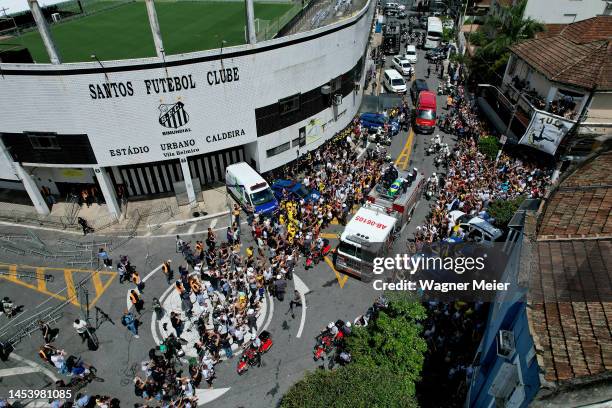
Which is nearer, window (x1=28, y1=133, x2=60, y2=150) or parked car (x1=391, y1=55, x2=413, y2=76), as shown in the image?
window (x1=28, y1=133, x2=60, y2=150)

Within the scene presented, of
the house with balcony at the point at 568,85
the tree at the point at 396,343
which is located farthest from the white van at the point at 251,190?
the house with balcony at the point at 568,85

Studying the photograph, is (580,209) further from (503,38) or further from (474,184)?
(503,38)

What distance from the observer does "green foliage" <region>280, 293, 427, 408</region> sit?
32.5 ft

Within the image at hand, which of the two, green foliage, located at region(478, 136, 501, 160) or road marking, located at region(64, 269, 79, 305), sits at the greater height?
green foliage, located at region(478, 136, 501, 160)

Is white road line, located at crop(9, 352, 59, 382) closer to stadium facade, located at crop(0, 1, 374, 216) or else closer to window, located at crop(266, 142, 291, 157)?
stadium facade, located at crop(0, 1, 374, 216)

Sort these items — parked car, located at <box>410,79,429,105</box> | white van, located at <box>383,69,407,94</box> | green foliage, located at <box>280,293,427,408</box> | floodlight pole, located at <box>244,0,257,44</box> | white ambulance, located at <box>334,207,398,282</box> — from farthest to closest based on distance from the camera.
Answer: white van, located at <box>383,69,407,94</box>, parked car, located at <box>410,79,429,105</box>, floodlight pole, located at <box>244,0,257,44</box>, white ambulance, located at <box>334,207,398,282</box>, green foliage, located at <box>280,293,427,408</box>

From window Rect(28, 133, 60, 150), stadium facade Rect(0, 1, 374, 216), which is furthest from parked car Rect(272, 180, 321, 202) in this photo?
window Rect(28, 133, 60, 150)

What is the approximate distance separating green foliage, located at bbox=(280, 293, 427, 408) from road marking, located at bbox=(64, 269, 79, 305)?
526 inches

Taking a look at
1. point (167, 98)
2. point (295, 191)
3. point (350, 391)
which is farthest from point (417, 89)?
point (350, 391)

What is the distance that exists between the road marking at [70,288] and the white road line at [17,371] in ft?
11.2

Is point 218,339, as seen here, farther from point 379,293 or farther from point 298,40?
point 298,40

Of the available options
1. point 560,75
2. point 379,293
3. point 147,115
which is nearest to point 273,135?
point 147,115

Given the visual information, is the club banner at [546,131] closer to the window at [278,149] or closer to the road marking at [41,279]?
the window at [278,149]

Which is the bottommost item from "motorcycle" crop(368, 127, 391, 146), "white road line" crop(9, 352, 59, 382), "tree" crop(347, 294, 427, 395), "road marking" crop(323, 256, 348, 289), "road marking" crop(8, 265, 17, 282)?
"road marking" crop(323, 256, 348, 289)
